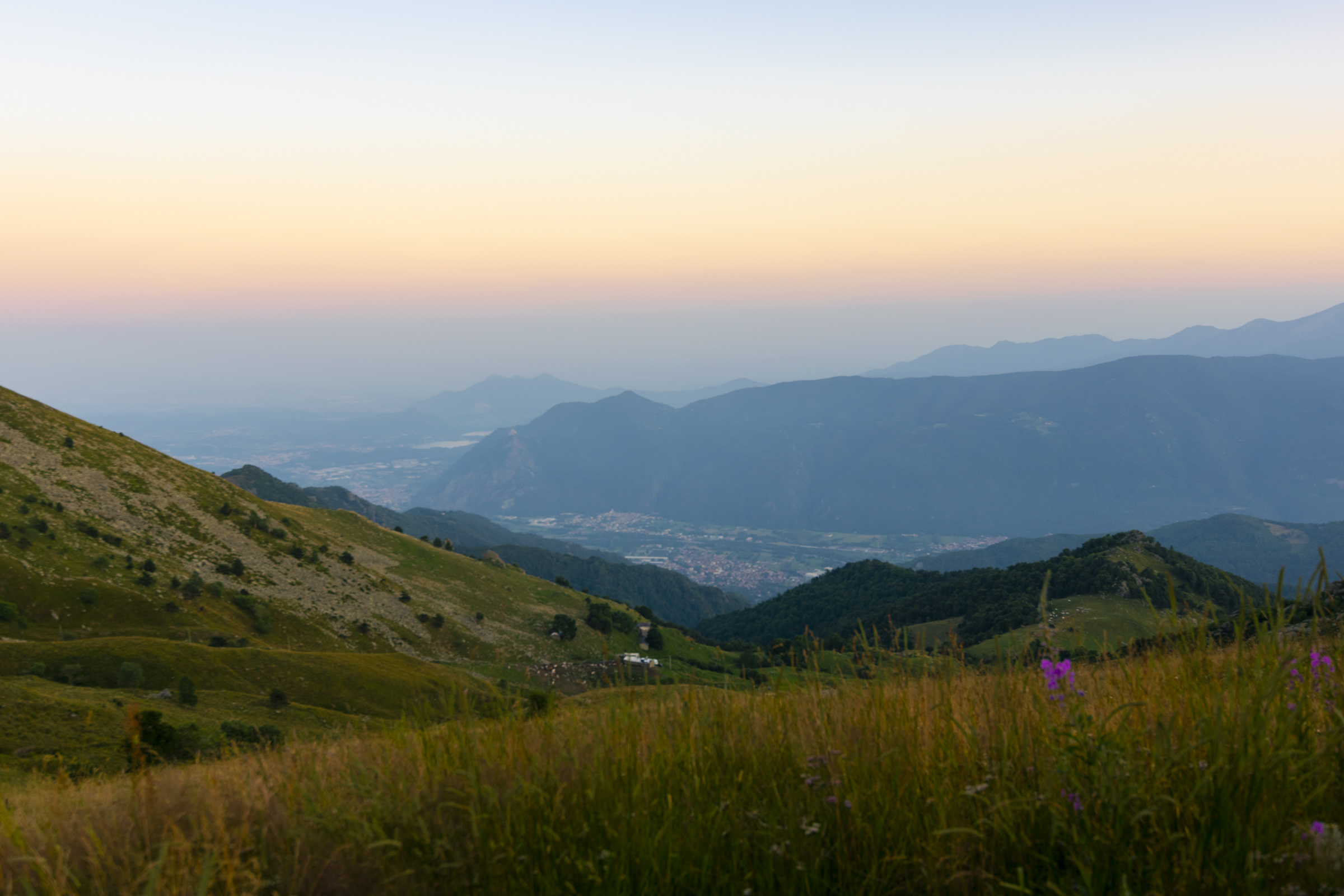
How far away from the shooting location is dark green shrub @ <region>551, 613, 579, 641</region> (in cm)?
11412

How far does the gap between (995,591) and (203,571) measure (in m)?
151

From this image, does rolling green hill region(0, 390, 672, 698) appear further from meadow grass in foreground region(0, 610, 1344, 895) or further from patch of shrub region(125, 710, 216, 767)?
meadow grass in foreground region(0, 610, 1344, 895)

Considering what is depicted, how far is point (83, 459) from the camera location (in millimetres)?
95938

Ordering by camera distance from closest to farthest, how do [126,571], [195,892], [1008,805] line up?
[195,892] < [1008,805] < [126,571]

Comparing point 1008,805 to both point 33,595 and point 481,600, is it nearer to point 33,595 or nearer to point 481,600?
point 33,595

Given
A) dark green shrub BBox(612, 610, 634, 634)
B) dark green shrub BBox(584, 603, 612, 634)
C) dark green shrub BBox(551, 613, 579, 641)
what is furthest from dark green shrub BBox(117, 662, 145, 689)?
dark green shrub BBox(612, 610, 634, 634)

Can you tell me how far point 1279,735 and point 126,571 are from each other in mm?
96414

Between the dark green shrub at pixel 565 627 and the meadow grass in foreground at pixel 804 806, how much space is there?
114m

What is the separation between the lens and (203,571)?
85375 mm

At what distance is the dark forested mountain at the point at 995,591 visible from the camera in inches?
5015

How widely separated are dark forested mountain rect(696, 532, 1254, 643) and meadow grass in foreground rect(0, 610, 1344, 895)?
103939 millimetres

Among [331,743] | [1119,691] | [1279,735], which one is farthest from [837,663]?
[331,743]

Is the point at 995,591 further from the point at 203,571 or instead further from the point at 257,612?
the point at 203,571

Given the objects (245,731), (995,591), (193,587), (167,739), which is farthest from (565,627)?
(167,739)
